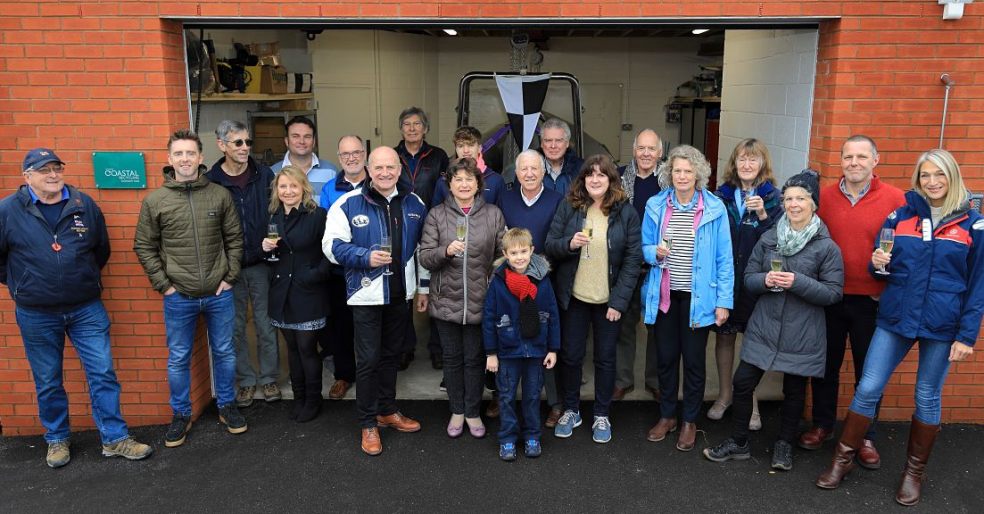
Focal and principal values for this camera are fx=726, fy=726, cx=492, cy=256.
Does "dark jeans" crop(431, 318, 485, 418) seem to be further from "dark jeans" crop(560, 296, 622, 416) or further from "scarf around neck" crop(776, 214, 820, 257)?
"scarf around neck" crop(776, 214, 820, 257)

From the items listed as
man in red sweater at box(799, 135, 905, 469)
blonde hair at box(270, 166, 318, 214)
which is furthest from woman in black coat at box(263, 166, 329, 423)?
man in red sweater at box(799, 135, 905, 469)

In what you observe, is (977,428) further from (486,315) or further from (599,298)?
(486,315)

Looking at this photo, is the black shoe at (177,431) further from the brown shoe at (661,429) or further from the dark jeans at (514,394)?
the brown shoe at (661,429)

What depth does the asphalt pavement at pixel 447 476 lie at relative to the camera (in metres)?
3.89

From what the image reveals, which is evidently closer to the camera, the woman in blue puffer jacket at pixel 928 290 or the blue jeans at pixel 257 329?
the woman in blue puffer jacket at pixel 928 290

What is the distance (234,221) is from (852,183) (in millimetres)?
3651

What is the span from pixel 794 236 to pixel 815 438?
4.49 ft

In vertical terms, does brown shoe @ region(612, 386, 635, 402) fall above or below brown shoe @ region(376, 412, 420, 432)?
above

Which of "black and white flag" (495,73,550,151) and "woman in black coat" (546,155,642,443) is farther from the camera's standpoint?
"black and white flag" (495,73,550,151)

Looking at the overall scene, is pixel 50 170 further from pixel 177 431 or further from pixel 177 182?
pixel 177 431

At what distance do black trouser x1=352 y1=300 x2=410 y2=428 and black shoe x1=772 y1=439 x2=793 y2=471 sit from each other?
2.34 meters

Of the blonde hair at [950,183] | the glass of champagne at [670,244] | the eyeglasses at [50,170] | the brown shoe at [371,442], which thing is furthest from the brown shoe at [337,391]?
the blonde hair at [950,183]

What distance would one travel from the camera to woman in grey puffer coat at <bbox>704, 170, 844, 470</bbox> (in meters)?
3.87

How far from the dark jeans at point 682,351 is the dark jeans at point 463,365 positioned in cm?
110
